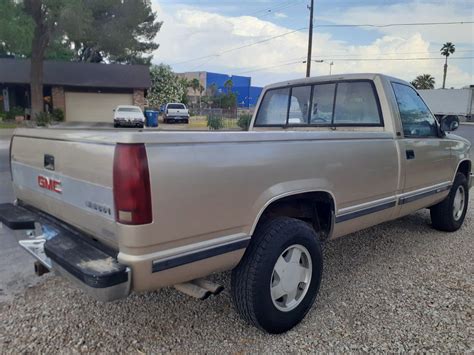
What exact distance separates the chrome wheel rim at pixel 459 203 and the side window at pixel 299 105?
2439 mm

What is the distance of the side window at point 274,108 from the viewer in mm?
4777

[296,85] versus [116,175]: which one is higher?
[296,85]

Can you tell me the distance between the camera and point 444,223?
5191mm

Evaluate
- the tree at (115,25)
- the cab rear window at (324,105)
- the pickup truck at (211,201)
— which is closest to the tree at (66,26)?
the tree at (115,25)

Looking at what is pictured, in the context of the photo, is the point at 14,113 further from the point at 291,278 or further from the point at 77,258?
the point at 291,278

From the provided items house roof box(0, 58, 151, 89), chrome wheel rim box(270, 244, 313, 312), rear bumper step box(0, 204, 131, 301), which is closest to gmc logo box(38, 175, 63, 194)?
rear bumper step box(0, 204, 131, 301)

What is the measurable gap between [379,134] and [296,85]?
140 cm

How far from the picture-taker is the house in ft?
96.4

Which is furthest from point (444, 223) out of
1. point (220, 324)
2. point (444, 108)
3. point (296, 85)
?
point (444, 108)

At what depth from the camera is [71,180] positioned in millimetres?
2508

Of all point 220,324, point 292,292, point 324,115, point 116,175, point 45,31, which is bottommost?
point 220,324

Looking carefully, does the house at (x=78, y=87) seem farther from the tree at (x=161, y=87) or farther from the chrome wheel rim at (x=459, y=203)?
the chrome wheel rim at (x=459, y=203)

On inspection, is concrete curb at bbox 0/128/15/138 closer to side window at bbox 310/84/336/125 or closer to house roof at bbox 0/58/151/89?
house roof at bbox 0/58/151/89

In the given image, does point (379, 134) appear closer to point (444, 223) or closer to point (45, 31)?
point (444, 223)
